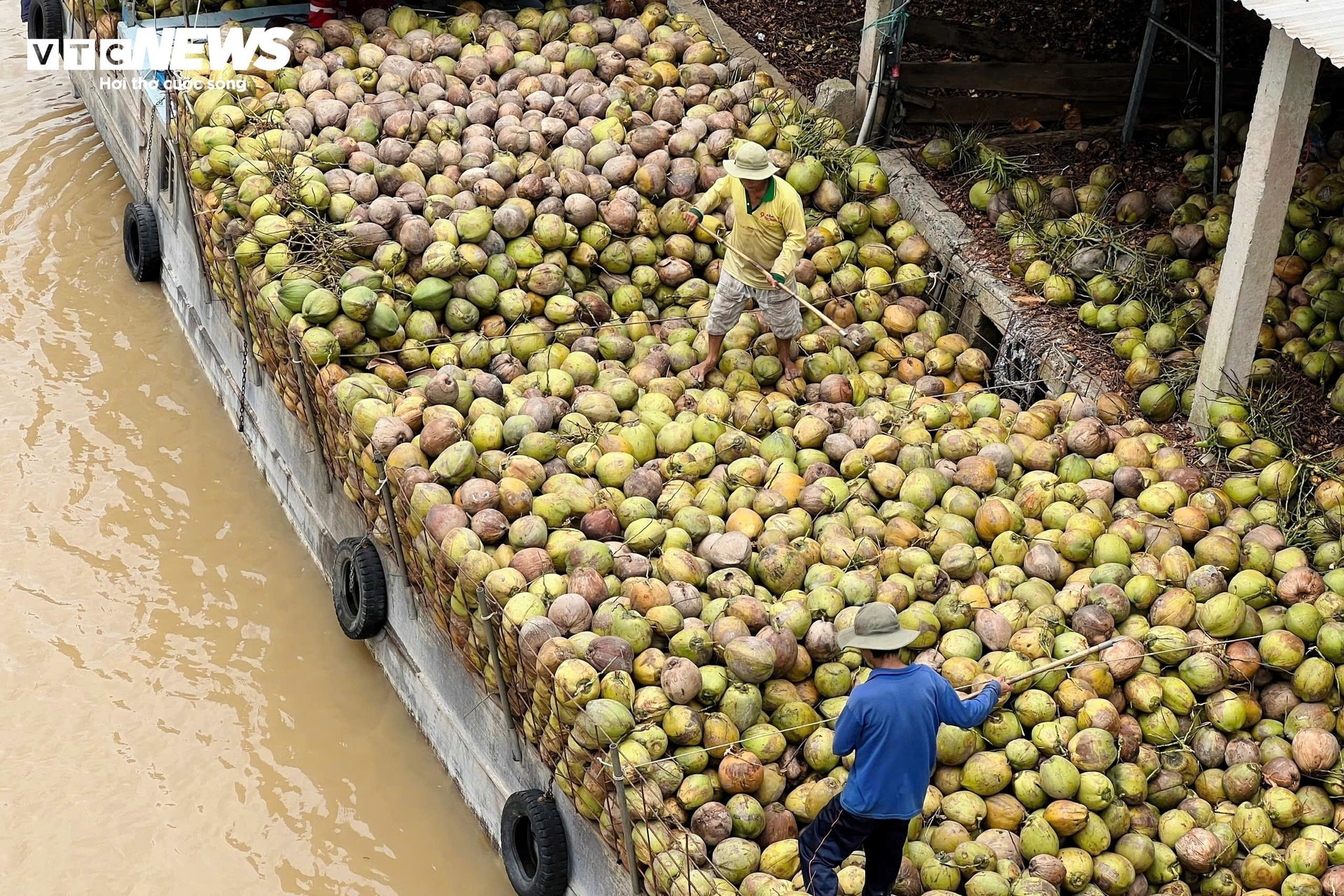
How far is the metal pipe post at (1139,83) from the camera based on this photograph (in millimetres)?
8203

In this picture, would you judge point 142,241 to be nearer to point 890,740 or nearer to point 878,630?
point 878,630

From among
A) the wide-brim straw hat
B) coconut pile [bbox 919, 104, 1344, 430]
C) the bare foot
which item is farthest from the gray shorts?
coconut pile [bbox 919, 104, 1344, 430]

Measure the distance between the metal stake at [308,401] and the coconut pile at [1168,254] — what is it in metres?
3.97

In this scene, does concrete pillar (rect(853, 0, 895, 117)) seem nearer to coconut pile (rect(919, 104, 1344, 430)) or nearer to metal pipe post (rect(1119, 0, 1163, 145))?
coconut pile (rect(919, 104, 1344, 430))

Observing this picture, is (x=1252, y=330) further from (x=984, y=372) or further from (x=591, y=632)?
(x=591, y=632)

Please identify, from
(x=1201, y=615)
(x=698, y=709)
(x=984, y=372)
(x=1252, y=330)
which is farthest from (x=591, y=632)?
(x=1252, y=330)

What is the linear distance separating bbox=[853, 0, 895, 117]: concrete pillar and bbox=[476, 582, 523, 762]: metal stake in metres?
4.61

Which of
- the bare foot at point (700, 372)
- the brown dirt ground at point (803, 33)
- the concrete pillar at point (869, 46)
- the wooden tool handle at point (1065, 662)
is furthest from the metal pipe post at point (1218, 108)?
the wooden tool handle at point (1065, 662)

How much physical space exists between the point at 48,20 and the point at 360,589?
6991mm

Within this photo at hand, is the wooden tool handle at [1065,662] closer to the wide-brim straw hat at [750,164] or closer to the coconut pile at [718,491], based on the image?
the coconut pile at [718,491]

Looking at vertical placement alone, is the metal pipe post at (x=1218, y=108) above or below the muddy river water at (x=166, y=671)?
above

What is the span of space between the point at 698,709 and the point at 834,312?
10.1ft

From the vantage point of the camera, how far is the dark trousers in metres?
4.36

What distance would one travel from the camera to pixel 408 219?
715 cm
